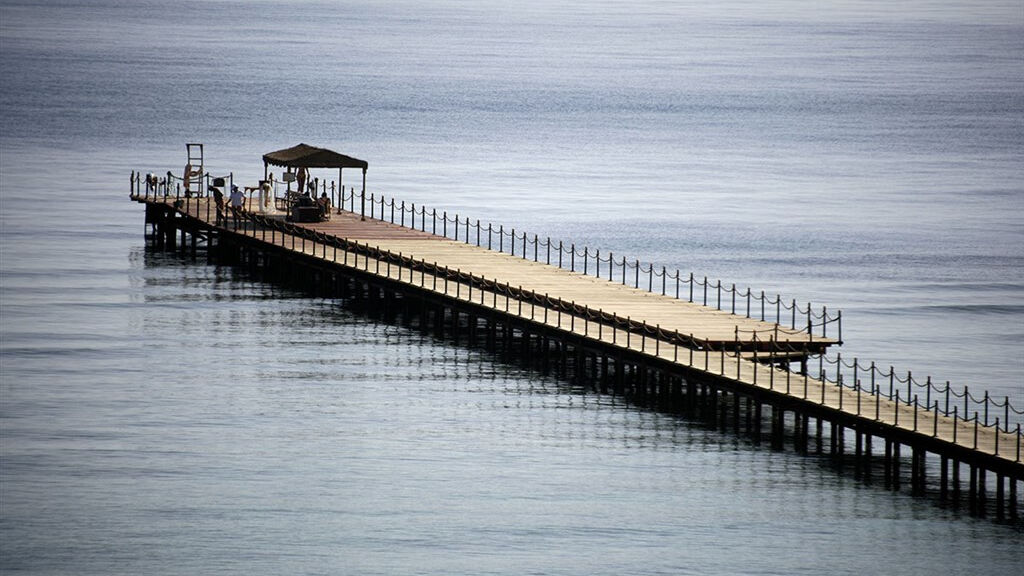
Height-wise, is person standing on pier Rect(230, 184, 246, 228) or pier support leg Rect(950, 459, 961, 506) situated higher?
person standing on pier Rect(230, 184, 246, 228)

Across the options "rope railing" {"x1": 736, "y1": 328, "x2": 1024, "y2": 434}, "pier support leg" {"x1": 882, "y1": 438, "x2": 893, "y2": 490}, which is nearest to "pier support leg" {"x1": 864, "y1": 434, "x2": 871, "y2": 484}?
"pier support leg" {"x1": 882, "y1": 438, "x2": 893, "y2": 490}

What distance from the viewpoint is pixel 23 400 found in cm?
5725

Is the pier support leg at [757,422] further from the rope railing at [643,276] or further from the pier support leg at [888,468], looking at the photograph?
the pier support leg at [888,468]

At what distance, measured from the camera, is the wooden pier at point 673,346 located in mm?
48719

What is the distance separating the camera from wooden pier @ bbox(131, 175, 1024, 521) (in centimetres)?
4872

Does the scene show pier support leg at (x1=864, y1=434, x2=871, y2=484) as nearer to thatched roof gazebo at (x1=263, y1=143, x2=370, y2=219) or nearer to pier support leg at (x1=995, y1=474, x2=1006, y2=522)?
pier support leg at (x1=995, y1=474, x2=1006, y2=522)

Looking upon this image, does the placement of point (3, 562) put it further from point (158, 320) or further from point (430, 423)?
point (158, 320)

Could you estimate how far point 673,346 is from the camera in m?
56.9

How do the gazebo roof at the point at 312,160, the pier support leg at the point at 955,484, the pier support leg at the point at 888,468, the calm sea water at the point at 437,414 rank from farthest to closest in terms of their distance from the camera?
the gazebo roof at the point at 312,160, the pier support leg at the point at 888,468, the pier support leg at the point at 955,484, the calm sea water at the point at 437,414

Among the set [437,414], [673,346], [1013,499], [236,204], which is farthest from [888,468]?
[236,204]

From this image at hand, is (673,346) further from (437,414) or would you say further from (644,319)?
(437,414)

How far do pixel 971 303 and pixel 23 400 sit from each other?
1370 inches

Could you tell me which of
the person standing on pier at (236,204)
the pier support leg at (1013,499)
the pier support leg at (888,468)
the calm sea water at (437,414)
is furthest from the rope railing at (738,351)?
the person standing on pier at (236,204)

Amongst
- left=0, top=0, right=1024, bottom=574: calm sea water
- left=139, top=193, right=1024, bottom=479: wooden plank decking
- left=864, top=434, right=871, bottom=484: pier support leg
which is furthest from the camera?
left=864, top=434, right=871, bottom=484: pier support leg
